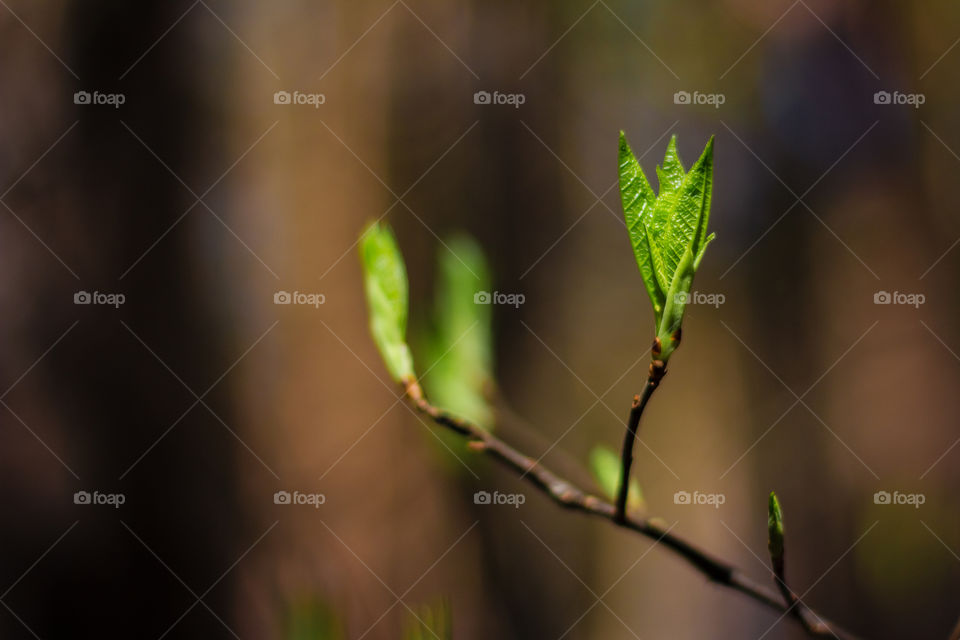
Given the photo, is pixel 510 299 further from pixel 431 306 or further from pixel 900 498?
pixel 900 498

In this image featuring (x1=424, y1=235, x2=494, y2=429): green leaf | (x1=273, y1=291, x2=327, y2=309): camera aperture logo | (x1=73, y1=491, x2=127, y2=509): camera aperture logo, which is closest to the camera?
(x1=424, y1=235, x2=494, y2=429): green leaf

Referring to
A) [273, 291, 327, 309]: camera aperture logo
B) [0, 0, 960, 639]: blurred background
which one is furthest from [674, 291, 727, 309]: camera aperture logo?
[273, 291, 327, 309]: camera aperture logo

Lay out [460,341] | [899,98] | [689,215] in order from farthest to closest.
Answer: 1. [899,98]
2. [460,341]
3. [689,215]

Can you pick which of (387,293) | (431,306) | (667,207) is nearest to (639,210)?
(667,207)

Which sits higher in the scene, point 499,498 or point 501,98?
point 501,98

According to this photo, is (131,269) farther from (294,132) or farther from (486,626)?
(486,626)

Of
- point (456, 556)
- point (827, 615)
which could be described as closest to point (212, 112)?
point (456, 556)

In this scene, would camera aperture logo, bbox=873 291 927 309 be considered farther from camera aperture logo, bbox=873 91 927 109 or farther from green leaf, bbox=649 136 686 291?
green leaf, bbox=649 136 686 291
